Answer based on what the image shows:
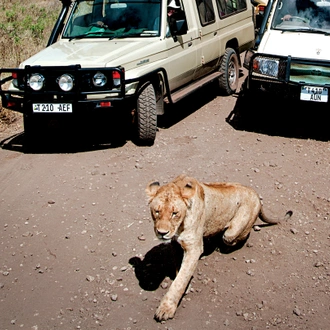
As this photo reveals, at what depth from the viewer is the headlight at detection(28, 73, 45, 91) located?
6637 mm

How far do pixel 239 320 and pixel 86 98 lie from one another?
3543 mm

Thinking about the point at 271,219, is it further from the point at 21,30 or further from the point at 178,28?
the point at 21,30

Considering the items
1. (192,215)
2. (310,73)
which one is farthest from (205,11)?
(192,215)

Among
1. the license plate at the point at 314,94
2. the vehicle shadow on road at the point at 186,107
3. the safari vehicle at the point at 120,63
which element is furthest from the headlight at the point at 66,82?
the license plate at the point at 314,94

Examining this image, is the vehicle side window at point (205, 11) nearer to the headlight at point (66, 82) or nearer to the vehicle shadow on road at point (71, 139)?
the vehicle shadow on road at point (71, 139)

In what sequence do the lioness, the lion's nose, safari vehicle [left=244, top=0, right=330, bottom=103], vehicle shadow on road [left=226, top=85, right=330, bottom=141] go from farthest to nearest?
vehicle shadow on road [left=226, top=85, right=330, bottom=141] → safari vehicle [left=244, top=0, right=330, bottom=103] → the lioness → the lion's nose

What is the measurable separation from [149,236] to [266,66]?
10.7ft

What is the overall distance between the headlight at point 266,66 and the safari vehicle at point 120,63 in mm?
979

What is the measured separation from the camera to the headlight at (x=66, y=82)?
258 inches

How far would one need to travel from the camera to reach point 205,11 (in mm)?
8297

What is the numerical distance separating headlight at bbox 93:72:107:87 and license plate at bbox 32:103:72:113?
394 mm

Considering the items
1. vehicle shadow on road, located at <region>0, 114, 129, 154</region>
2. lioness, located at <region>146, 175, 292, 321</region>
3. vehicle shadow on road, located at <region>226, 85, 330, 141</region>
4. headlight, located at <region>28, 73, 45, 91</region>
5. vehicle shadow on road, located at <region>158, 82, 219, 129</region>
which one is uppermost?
headlight, located at <region>28, 73, 45, 91</region>

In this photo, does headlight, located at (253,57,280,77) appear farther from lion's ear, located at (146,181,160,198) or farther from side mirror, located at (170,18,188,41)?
lion's ear, located at (146,181,160,198)

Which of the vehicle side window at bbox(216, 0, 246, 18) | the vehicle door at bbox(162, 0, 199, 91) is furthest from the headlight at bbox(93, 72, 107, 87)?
the vehicle side window at bbox(216, 0, 246, 18)
